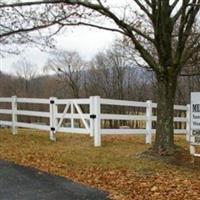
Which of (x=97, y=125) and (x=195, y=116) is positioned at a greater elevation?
(x=195, y=116)

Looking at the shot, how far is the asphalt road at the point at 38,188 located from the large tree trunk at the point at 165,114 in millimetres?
3798

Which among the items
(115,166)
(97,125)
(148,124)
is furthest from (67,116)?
(115,166)

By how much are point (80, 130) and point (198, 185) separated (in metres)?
5.59

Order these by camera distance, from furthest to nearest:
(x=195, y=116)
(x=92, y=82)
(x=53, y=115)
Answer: (x=92, y=82)
(x=53, y=115)
(x=195, y=116)

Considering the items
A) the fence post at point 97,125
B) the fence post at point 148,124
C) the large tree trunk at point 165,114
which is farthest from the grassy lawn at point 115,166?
the fence post at point 148,124

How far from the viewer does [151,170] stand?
33.8 feet

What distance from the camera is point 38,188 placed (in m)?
8.23

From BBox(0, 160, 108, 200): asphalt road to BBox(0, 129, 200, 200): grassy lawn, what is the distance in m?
0.37

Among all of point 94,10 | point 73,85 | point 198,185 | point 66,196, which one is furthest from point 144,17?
point 73,85

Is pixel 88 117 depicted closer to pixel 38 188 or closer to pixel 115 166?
pixel 115 166

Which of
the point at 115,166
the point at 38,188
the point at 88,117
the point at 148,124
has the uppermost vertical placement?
the point at 88,117

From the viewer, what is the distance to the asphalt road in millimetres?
7699

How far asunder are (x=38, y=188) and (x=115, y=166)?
2.66 m

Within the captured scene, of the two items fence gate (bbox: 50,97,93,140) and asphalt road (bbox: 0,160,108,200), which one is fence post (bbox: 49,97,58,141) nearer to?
fence gate (bbox: 50,97,93,140)
